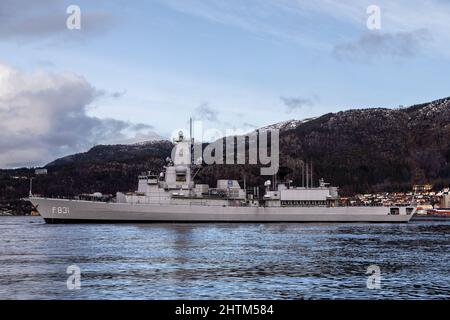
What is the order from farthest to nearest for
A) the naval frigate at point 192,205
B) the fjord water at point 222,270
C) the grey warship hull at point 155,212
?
the naval frigate at point 192,205, the grey warship hull at point 155,212, the fjord water at point 222,270

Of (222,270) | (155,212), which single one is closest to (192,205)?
(155,212)

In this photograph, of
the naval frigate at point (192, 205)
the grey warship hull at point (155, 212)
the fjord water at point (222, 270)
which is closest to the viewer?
the fjord water at point (222, 270)

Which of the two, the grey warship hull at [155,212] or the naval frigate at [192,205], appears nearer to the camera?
the grey warship hull at [155,212]

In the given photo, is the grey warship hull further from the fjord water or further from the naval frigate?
the fjord water

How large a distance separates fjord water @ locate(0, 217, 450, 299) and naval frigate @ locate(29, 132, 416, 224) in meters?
35.0

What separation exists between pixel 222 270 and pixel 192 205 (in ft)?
176

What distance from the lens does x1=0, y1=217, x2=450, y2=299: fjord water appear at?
22078 millimetres

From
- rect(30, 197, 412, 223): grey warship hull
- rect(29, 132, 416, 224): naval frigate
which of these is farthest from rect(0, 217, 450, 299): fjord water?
rect(29, 132, 416, 224): naval frigate

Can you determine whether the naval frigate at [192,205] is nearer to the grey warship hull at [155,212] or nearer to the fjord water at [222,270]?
the grey warship hull at [155,212]

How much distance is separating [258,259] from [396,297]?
44.8 feet

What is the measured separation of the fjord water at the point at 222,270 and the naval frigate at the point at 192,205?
115 ft

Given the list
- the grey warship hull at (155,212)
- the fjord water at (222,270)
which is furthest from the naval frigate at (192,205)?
the fjord water at (222,270)

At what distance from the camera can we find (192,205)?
81875mm

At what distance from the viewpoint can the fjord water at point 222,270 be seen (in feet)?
72.4
